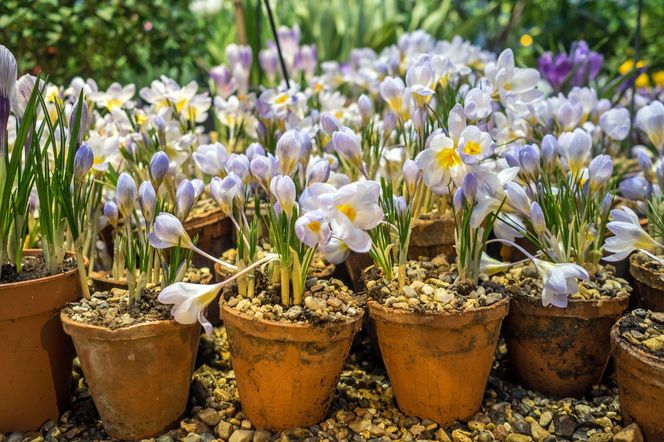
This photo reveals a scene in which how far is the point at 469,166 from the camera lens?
4.84ft

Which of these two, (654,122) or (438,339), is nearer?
(438,339)

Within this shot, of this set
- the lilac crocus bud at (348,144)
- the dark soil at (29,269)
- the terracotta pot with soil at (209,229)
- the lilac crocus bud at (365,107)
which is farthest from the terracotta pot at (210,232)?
the lilac crocus bud at (348,144)

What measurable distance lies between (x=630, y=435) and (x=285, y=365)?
0.71 meters

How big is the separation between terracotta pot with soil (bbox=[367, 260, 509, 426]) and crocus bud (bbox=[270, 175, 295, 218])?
285 mm

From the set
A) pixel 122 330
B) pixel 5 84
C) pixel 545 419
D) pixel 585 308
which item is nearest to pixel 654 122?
pixel 585 308

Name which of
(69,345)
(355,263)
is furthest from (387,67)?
(69,345)

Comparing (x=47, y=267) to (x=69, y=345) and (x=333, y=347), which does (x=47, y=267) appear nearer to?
(x=69, y=345)

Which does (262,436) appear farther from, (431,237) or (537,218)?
(537,218)

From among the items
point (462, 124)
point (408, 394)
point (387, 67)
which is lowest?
point (408, 394)

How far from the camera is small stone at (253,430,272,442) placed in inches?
57.9

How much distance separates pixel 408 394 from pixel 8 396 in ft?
2.90

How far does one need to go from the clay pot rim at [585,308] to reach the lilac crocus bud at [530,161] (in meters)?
0.29

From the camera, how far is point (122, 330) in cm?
140

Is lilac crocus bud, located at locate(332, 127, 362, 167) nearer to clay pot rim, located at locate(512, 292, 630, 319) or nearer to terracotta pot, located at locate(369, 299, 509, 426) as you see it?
terracotta pot, located at locate(369, 299, 509, 426)
